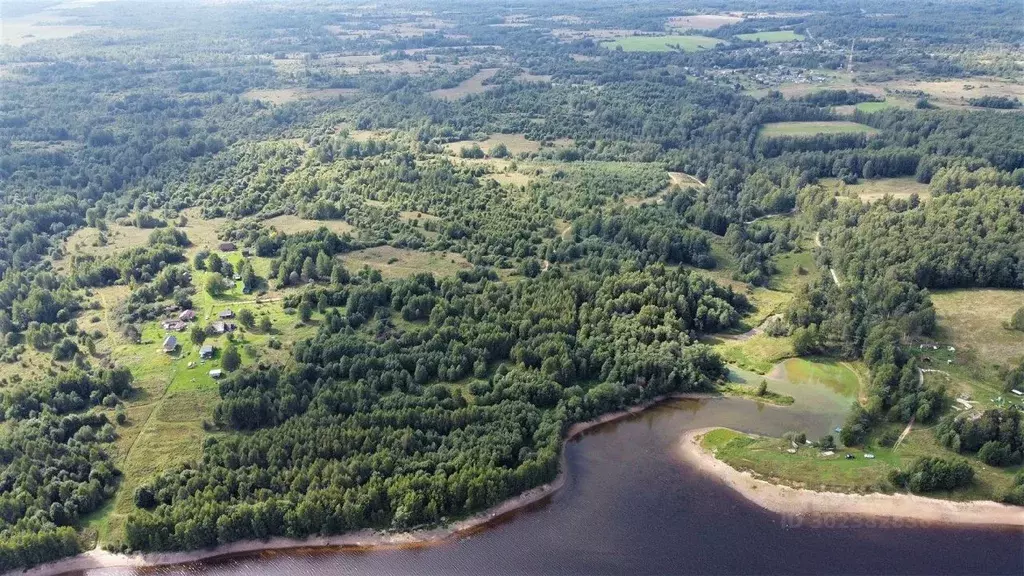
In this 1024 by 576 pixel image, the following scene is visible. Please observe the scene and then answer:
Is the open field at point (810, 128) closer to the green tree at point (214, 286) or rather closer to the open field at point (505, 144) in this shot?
the open field at point (505, 144)

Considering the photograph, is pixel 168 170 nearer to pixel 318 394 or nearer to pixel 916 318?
pixel 318 394

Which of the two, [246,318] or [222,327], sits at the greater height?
[246,318]

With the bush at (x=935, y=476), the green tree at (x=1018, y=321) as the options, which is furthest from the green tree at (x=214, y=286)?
the green tree at (x=1018, y=321)

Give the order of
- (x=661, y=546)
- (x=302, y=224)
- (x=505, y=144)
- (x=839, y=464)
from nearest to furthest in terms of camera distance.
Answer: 1. (x=661, y=546)
2. (x=839, y=464)
3. (x=302, y=224)
4. (x=505, y=144)

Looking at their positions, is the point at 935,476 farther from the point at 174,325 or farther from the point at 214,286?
the point at 214,286

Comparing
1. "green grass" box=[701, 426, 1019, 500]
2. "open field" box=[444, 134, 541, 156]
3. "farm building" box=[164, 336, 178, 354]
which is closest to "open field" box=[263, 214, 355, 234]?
"farm building" box=[164, 336, 178, 354]

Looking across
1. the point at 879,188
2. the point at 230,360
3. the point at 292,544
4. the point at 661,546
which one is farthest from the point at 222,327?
the point at 879,188

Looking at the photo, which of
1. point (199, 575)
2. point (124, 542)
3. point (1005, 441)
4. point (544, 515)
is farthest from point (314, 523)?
point (1005, 441)

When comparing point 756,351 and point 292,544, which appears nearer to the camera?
point 292,544
